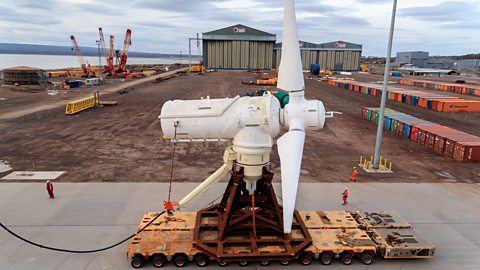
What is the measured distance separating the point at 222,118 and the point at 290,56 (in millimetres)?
3623

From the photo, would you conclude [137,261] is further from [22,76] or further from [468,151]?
[22,76]

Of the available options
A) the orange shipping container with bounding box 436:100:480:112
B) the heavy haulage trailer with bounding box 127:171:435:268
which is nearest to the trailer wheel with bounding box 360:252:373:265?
the heavy haulage trailer with bounding box 127:171:435:268

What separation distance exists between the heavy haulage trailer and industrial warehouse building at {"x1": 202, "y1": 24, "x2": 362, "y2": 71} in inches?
6236

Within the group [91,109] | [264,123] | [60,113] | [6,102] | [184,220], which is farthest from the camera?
[6,102]

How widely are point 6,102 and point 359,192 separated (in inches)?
2424

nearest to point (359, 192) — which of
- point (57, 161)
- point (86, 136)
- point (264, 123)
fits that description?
point (264, 123)

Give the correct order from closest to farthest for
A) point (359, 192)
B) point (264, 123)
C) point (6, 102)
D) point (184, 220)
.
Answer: point (264, 123) < point (184, 220) < point (359, 192) < point (6, 102)

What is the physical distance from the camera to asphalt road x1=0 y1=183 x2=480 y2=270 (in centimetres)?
1369

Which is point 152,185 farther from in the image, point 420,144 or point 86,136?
point 420,144

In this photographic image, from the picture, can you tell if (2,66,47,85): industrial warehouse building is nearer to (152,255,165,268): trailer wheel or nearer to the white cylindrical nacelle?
the white cylindrical nacelle

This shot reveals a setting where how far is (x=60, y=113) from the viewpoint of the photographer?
48094 millimetres

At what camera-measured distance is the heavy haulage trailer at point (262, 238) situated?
13.2 meters

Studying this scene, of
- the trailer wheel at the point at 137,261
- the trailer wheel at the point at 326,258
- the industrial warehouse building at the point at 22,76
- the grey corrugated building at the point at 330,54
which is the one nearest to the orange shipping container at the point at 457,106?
the trailer wheel at the point at 326,258

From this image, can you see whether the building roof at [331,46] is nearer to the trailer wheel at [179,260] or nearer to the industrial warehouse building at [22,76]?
the industrial warehouse building at [22,76]
